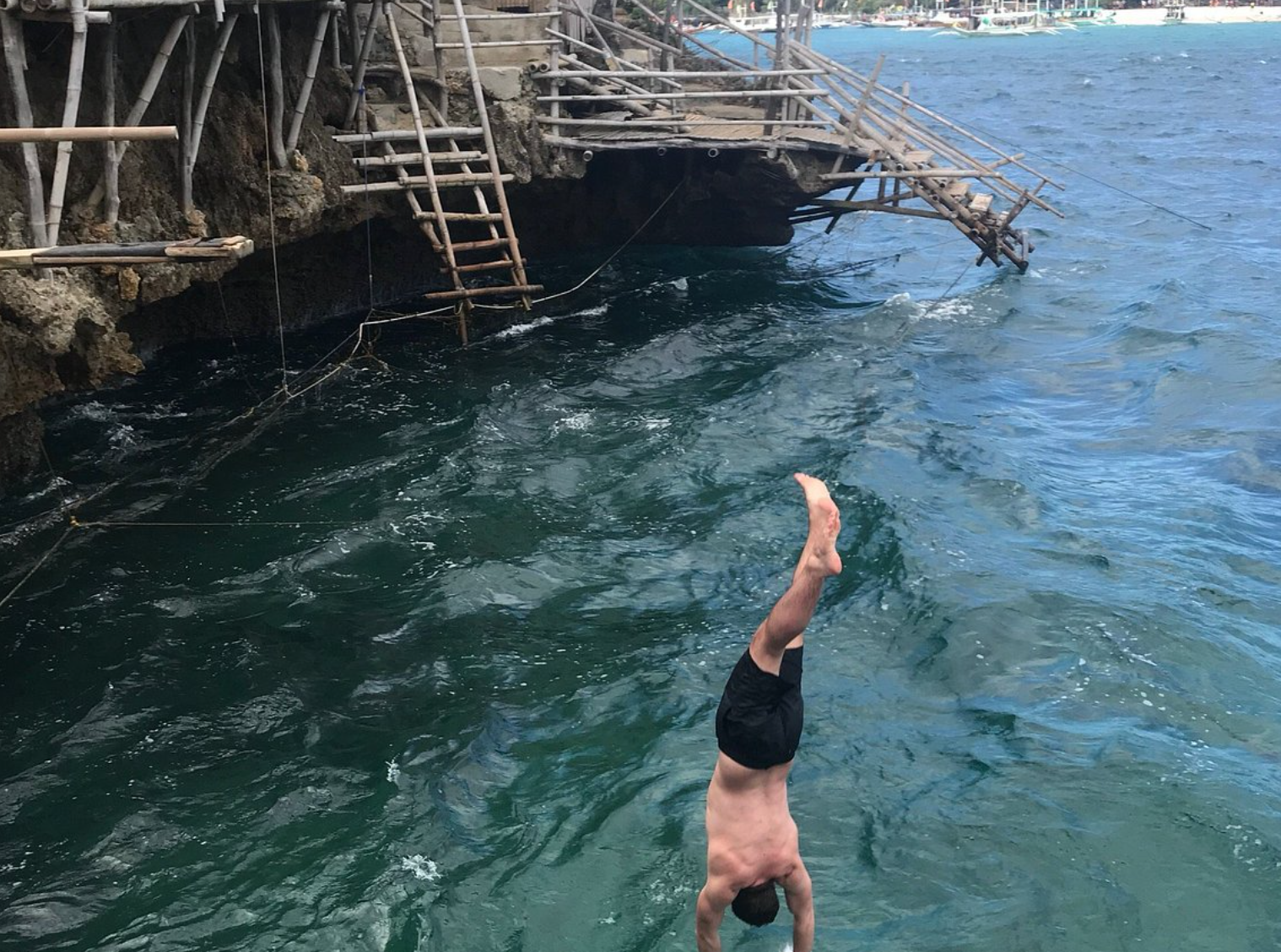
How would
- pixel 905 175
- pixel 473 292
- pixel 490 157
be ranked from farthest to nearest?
pixel 905 175 < pixel 490 157 < pixel 473 292

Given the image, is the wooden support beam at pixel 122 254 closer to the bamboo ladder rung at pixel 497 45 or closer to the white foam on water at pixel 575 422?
the white foam on water at pixel 575 422

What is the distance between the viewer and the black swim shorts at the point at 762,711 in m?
5.55

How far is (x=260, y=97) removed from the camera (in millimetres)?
13609

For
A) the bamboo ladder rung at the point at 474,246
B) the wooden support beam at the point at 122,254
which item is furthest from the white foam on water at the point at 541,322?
the wooden support beam at the point at 122,254

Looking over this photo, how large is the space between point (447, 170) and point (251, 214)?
354 cm

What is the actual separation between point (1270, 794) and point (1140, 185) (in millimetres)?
27635

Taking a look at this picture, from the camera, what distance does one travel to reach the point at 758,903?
582 centimetres

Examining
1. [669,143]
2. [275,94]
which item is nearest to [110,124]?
[275,94]

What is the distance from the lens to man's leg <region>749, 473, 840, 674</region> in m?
5.11

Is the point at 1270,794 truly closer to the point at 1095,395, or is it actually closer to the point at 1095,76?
the point at 1095,395

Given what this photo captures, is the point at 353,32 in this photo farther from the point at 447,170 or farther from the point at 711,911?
the point at 711,911

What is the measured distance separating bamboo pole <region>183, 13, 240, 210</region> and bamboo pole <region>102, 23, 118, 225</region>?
1050mm

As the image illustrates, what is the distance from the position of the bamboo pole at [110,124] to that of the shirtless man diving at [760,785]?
7676 millimetres

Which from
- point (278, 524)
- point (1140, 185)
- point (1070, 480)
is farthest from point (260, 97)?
point (1140, 185)
